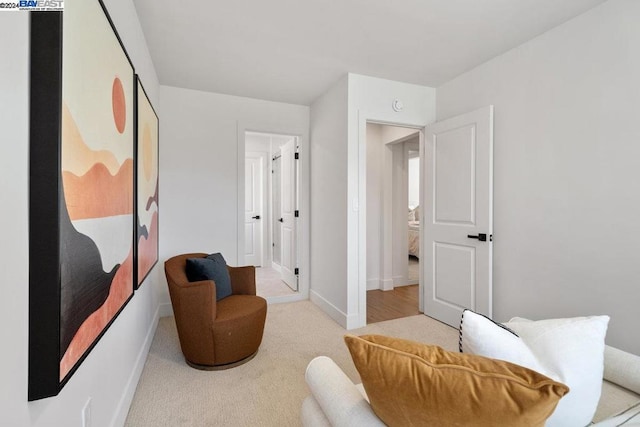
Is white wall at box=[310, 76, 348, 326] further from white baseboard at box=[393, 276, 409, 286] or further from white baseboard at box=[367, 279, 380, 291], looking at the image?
white baseboard at box=[393, 276, 409, 286]

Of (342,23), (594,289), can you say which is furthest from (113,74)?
(594,289)

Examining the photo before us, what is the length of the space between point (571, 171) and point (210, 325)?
2.80 m

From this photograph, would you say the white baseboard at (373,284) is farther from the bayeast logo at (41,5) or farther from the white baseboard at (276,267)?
the bayeast logo at (41,5)

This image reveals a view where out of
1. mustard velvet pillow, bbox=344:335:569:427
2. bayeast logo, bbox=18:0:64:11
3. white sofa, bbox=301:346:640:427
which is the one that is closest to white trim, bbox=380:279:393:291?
white sofa, bbox=301:346:640:427

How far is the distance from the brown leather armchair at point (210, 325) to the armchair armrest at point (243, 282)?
0.36 meters

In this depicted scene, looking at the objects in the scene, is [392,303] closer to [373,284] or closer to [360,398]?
[373,284]

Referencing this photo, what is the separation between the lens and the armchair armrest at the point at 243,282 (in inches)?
108

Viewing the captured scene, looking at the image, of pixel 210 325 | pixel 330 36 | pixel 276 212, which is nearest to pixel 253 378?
Result: pixel 210 325

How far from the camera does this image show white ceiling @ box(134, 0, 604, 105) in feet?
6.63

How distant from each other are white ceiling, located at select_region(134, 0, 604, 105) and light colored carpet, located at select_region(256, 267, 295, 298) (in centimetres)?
261

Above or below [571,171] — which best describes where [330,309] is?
below

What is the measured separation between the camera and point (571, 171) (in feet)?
7.11

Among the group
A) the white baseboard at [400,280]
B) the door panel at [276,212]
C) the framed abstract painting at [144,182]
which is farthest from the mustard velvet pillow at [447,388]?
the door panel at [276,212]

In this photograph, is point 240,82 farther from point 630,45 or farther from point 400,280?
point 400,280
